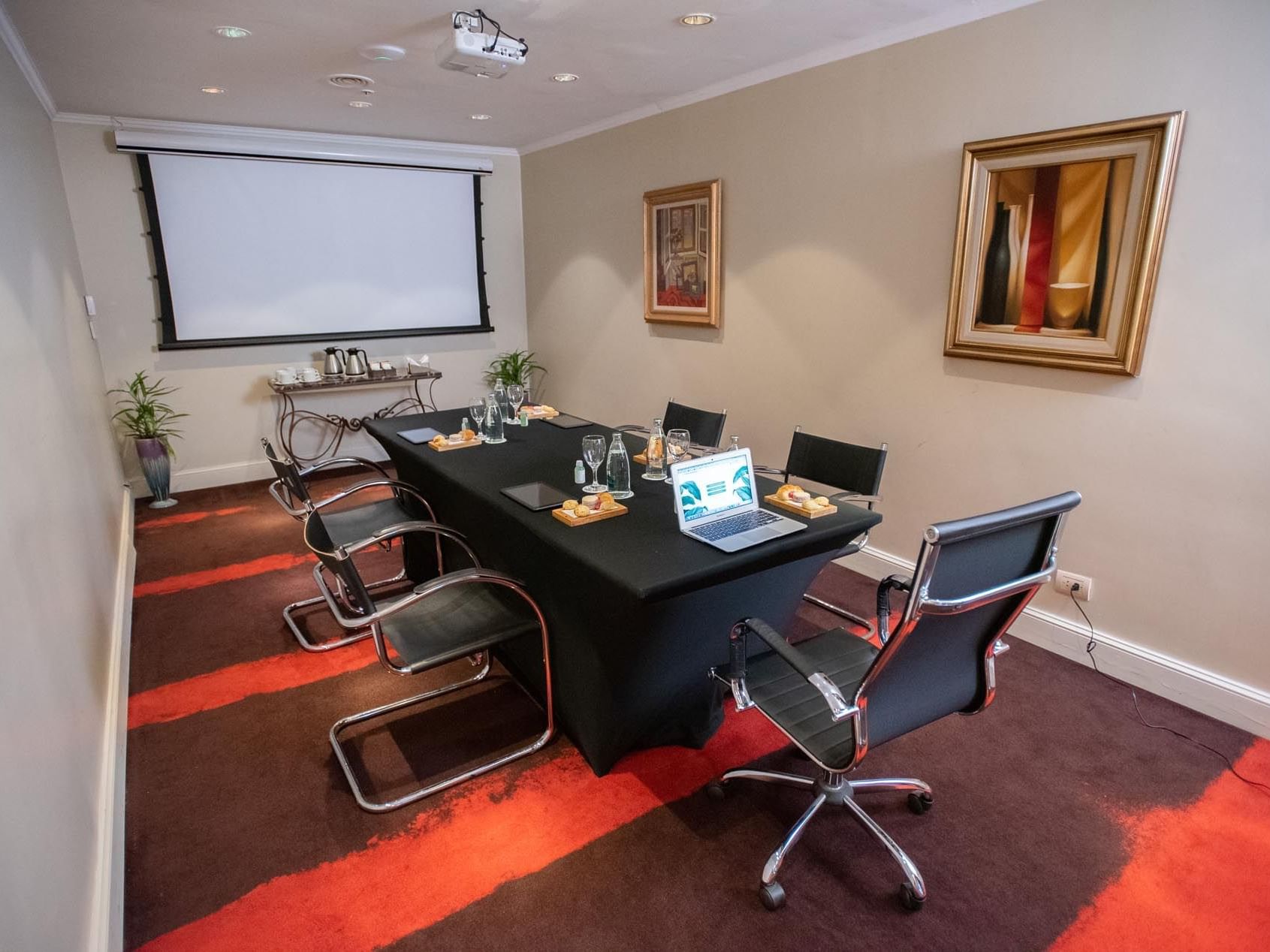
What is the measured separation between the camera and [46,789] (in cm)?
139

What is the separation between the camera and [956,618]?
4.85 feet

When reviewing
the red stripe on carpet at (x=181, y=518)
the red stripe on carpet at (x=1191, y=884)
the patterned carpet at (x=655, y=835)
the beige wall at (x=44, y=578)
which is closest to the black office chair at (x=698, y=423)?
the patterned carpet at (x=655, y=835)

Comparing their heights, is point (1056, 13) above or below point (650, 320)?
above

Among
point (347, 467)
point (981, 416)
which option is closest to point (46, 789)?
point (981, 416)

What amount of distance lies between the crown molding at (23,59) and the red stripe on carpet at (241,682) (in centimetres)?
250

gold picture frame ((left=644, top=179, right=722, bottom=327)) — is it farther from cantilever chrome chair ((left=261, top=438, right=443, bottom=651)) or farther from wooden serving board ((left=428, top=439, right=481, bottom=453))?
cantilever chrome chair ((left=261, top=438, right=443, bottom=651))

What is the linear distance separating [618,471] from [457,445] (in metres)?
0.94

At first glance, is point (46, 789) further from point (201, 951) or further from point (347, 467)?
point (347, 467)

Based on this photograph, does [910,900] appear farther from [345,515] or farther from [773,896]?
[345,515]

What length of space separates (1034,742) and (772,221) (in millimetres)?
2640

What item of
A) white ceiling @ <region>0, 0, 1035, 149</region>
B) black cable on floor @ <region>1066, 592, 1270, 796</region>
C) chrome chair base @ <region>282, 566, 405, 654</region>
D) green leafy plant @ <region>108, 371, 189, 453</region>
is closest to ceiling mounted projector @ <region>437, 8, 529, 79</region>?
white ceiling @ <region>0, 0, 1035, 149</region>

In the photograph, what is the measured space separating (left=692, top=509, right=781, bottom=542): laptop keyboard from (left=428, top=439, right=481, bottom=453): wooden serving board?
1.34 meters

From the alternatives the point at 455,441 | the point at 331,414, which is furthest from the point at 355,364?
the point at 455,441

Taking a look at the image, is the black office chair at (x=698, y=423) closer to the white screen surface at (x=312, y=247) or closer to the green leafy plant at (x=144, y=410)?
the white screen surface at (x=312, y=247)
